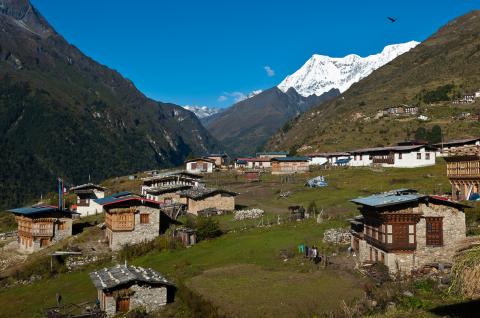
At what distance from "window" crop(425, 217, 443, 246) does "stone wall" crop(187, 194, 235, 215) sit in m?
33.0

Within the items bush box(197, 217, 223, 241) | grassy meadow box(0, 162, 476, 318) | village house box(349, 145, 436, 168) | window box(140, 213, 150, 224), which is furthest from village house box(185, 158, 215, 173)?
bush box(197, 217, 223, 241)

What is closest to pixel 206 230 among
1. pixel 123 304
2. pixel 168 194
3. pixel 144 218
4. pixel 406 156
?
pixel 144 218

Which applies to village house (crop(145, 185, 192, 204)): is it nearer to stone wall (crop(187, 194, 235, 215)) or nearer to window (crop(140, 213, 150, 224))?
stone wall (crop(187, 194, 235, 215))

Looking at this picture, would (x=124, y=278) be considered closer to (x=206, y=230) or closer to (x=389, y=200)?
(x=206, y=230)

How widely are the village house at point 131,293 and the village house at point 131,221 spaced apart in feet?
61.0

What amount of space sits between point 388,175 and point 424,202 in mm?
43046

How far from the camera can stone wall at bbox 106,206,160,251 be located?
51281 mm

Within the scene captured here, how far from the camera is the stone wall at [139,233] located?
168 ft

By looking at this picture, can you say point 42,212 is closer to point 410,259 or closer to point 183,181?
point 183,181

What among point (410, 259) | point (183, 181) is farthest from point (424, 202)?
point (183, 181)

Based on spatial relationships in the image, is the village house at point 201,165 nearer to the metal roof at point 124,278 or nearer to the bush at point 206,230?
the bush at point 206,230

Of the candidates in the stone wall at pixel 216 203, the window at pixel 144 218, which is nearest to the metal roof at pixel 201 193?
the stone wall at pixel 216 203

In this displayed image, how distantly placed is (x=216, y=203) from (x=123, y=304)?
33524 millimetres

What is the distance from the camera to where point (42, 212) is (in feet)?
188
